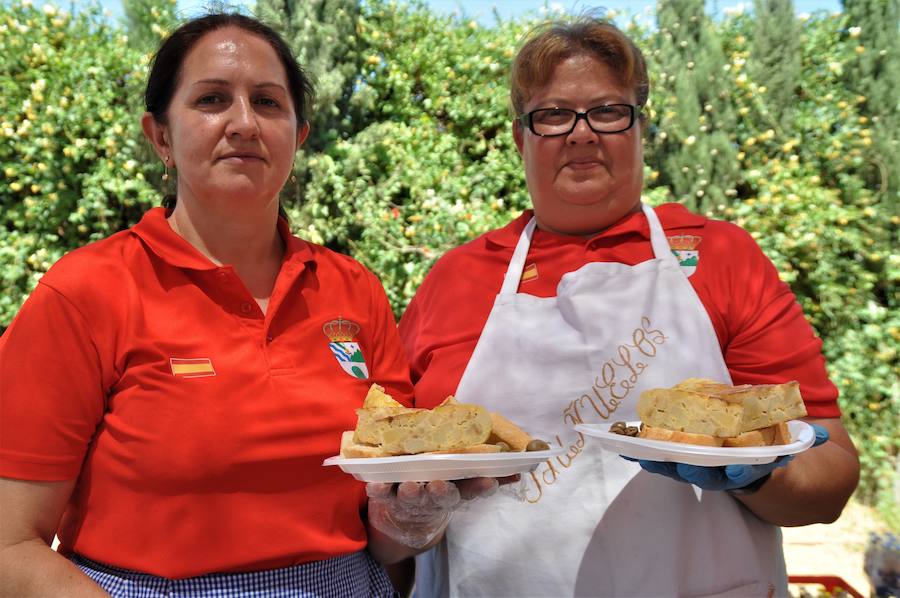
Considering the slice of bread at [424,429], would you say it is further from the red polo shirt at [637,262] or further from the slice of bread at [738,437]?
the red polo shirt at [637,262]

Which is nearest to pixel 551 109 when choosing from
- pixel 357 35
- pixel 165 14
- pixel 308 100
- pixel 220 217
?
pixel 308 100

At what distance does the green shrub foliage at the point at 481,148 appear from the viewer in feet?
19.0

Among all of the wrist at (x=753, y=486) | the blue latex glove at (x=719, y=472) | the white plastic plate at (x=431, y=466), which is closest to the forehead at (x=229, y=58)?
the white plastic plate at (x=431, y=466)

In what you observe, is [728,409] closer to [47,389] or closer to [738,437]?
[738,437]

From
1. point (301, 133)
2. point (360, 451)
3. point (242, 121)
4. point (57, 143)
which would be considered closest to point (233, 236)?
point (242, 121)

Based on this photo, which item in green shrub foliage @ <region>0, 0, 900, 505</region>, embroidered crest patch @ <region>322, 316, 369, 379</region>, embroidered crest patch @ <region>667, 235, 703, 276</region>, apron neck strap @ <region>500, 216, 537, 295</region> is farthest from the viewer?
green shrub foliage @ <region>0, 0, 900, 505</region>

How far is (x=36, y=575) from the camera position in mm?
1563

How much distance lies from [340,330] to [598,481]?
0.79 meters

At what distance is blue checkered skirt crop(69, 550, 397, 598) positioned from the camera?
65.7 inches

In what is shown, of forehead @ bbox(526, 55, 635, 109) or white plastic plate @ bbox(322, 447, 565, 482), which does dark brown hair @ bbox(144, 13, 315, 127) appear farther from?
white plastic plate @ bbox(322, 447, 565, 482)

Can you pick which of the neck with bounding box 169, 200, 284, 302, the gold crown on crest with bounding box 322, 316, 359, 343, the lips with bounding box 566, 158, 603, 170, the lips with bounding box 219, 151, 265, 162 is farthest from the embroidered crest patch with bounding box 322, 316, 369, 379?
the lips with bounding box 566, 158, 603, 170

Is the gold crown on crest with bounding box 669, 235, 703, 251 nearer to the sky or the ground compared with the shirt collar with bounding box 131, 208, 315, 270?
nearer to the ground

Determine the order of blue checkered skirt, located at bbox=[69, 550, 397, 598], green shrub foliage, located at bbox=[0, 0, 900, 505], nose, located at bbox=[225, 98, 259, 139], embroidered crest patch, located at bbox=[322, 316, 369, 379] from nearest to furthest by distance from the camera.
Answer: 1. blue checkered skirt, located at bbox=[69, 550, 397, 598]
2. nose, located at bbox=[225, 98, 259, 139]
3. embroidered crest patch, located at bbox=[322, 316, 369, 379]
4. green shrub foliage, located at bbox=[0, 0, 900, 505]

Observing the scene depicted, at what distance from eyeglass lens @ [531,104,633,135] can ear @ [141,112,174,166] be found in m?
1.06
